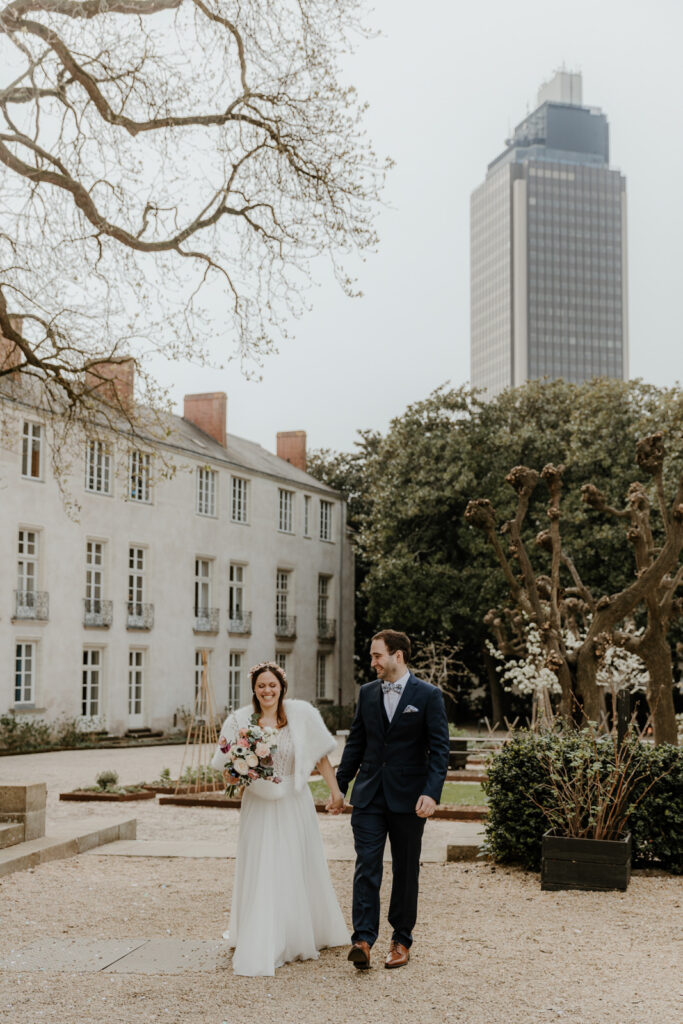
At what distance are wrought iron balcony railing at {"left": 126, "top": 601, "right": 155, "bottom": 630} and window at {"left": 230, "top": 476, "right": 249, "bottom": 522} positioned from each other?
5385 mm

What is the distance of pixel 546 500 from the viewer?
36.3m

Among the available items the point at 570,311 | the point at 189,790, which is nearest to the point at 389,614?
the point at 189,790

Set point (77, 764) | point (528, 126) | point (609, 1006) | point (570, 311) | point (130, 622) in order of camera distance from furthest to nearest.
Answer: point (528, 126) → point (570, 311) → point (130, 622) → point (77, 764) → point (609, 1006)

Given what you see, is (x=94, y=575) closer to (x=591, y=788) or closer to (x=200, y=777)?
(x=200, y=777)

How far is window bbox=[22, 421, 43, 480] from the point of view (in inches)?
1148

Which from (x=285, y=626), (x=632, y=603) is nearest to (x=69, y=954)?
(x=632, y=603)

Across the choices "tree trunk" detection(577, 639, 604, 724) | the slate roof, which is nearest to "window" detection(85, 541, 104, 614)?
the slate roof

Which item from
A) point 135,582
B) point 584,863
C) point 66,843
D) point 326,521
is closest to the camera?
point 584,863

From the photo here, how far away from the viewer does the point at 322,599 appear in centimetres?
4294

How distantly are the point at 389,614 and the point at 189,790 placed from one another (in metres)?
20.6

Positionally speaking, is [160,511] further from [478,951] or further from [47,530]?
[478,951]

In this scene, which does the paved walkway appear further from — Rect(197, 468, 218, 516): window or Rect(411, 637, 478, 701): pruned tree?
Rect(197, 468, 218, 516): window

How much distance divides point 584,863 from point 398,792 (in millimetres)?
2903

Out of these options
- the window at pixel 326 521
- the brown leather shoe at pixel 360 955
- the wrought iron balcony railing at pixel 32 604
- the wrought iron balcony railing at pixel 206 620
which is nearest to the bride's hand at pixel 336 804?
the brown leather shoe at pixel 360 955
